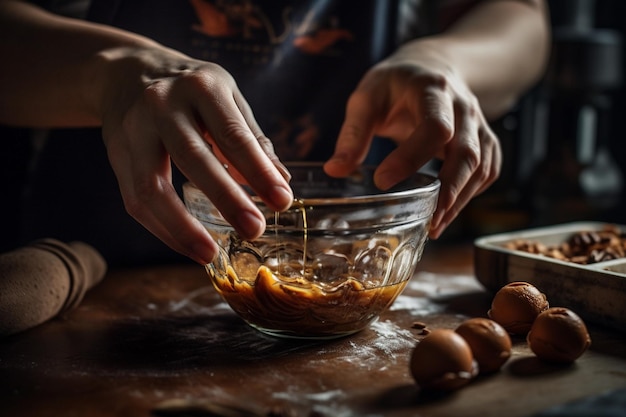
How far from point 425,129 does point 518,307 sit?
A: 0.28 metres

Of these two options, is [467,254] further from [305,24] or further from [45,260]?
[45,260]

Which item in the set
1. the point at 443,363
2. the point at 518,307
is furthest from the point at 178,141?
the point at 518,307

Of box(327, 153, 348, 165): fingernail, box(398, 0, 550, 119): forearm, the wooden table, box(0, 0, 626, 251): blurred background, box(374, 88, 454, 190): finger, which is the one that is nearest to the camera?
the wooden table

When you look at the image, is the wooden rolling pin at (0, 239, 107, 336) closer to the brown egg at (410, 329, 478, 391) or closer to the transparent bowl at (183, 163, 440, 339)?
the transparent bowl at (183, 163, 440, 339)

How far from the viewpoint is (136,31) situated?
4.32 feet

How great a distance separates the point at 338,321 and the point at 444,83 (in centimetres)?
43

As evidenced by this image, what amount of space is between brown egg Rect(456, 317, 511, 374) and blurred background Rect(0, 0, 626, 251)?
36.3 inches

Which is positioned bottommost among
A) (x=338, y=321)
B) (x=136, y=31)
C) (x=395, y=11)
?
(x=338, y=321)

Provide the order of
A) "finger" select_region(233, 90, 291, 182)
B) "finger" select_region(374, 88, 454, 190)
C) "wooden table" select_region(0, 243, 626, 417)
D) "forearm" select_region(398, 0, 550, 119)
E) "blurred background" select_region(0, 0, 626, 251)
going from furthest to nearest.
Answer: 1. "blurred background" select_region(0, 0, 626, 251)
2. "forearm" select_region(398, 0, 550, 119)
3. "finger" select_region(374, 88, 454, 190)
4. "finger" select_region(233, 90, 291, 182)
5. "wooden table" select_region(0, 243, 626, 417)

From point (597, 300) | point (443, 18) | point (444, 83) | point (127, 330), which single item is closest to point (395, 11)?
point (443, 18)

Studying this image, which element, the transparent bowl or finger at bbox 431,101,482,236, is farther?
finger at bbox 431,101,482,236

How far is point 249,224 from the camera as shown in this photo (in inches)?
29.2

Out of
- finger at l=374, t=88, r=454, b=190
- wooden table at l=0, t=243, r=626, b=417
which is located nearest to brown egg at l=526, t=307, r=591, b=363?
wooden table at l=0, t=243, r=626, b=417

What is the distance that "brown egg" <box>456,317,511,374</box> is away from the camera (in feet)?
2.54
